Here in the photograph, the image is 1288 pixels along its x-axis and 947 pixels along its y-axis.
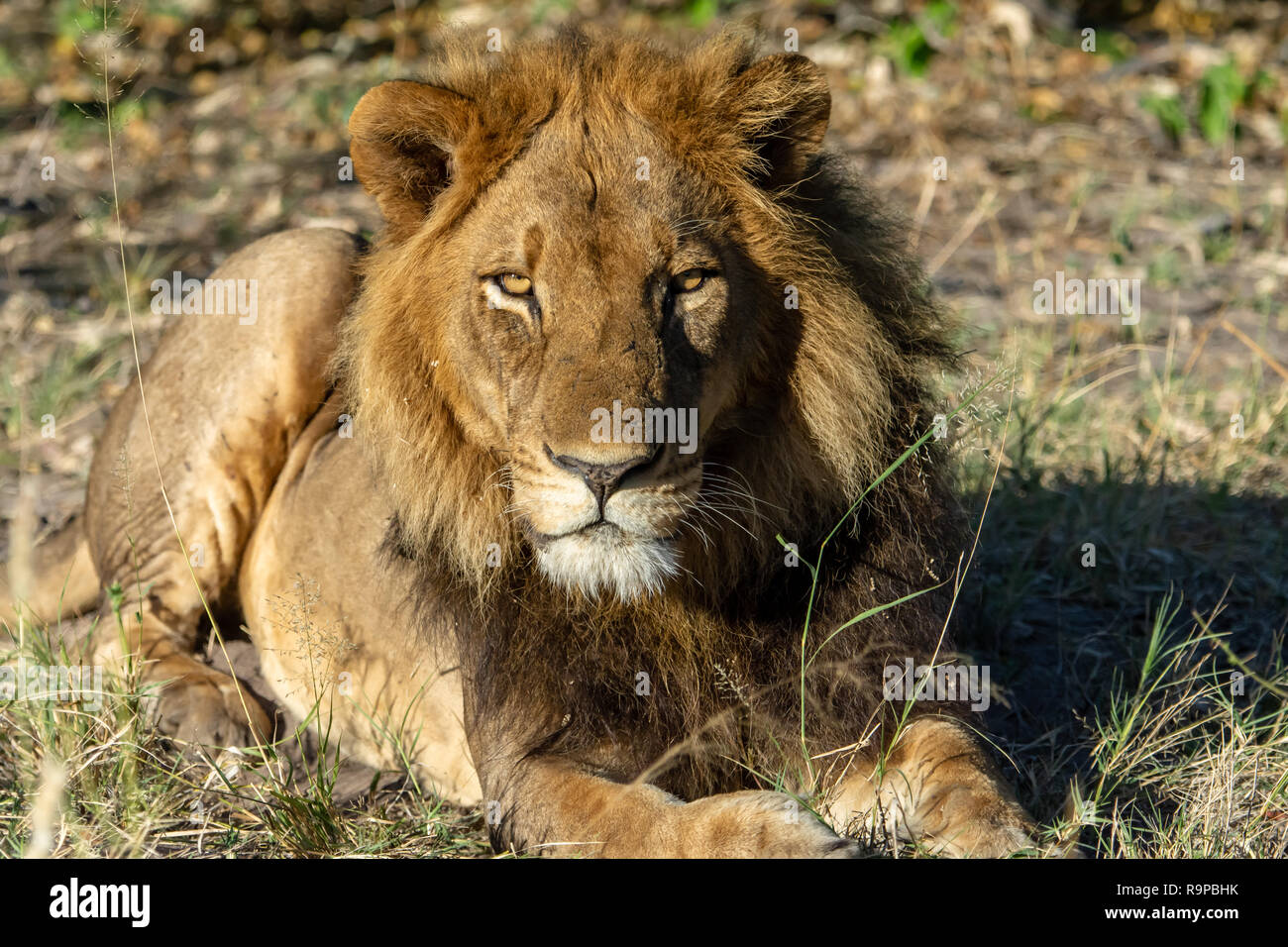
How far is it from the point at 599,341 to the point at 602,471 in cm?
33

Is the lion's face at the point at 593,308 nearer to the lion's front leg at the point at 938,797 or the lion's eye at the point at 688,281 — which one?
the lion's eye at the point at 688,281

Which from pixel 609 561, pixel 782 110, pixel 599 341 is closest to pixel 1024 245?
pixel 782 110

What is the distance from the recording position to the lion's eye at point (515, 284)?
310cm

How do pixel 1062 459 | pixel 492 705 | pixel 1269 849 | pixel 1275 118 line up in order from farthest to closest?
pixel 1275 118, pixel 1062 459, pixel 492 705, pixel 1269 849

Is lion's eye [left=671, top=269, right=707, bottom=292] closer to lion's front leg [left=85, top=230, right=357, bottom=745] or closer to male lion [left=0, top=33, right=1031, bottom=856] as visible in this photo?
male lion [left=0, top=33, right=1031, bottom=856]

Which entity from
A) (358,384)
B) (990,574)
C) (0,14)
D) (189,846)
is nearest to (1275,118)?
(990,574)

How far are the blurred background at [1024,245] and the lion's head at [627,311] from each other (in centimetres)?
45

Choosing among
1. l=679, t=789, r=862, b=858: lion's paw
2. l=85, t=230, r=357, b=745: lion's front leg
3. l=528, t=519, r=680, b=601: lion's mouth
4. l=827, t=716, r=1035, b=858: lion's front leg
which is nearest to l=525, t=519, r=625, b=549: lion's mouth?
l=528, t=519, r=680, b=601: lion's mouth

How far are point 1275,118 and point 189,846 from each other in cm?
931

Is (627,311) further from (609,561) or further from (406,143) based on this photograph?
(406,143)

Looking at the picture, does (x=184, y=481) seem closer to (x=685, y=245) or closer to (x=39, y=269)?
(x=685, y=245)
